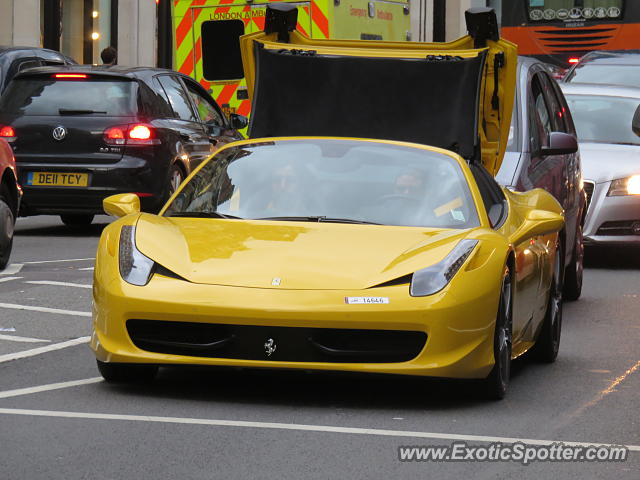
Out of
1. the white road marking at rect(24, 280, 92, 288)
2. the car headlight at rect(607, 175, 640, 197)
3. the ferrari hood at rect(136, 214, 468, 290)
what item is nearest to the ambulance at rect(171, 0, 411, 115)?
the car headlight at rect(607, 175, 640, 197)

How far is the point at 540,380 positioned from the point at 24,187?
907 cm

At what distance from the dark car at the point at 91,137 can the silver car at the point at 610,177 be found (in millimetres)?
3952

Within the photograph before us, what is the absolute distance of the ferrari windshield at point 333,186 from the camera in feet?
27.1

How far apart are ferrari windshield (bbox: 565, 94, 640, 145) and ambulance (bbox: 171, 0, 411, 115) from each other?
4.22 metres

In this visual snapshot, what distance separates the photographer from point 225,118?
1922cm

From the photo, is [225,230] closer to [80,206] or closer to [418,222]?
[418,222]

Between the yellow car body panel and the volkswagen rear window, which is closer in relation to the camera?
the yellow car body panel

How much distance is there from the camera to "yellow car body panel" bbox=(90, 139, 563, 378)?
725 centimetres

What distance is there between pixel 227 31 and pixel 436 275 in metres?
13.9

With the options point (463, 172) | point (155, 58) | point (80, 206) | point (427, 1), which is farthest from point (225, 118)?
point (427, 1)

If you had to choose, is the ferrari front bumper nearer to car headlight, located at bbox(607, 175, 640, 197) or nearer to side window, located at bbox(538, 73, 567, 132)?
side window, located at bbox(538, 73, 567, 132)

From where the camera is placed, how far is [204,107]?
60.7ft

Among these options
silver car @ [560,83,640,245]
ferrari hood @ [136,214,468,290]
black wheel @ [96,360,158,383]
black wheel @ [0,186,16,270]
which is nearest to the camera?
ferrari hood @ [136,214,468,290]

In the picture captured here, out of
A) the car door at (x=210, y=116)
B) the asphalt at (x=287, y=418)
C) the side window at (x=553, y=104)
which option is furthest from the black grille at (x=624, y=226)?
the asphalt at (x=287, y=418)
